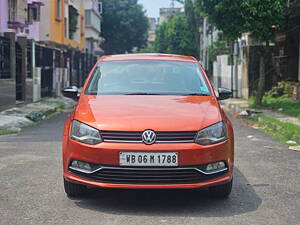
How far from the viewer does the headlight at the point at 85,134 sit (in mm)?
5243

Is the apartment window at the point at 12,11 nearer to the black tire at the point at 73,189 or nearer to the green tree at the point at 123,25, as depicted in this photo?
the black tire at the point at 73,189

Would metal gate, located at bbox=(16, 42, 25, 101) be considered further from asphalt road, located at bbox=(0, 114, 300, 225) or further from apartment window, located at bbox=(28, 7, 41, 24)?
asphalt road, located at bbox=(0, 114, 300, 225)

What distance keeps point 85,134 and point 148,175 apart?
74 cm

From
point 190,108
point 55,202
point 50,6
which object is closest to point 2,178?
point 55,202

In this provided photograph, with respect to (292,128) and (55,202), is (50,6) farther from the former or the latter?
(55,202)

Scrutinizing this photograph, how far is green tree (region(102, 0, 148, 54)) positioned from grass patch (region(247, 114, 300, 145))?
50.5 m

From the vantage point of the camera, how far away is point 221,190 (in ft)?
18.8

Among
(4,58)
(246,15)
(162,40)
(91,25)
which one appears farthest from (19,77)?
(162,40)

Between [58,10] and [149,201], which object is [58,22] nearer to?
[58,10]

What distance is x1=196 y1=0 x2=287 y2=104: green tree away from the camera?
57.2 feet

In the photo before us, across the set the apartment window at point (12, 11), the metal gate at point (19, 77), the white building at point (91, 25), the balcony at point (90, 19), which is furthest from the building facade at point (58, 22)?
the metal gate at point (19, 77)

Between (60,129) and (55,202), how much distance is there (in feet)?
25.0

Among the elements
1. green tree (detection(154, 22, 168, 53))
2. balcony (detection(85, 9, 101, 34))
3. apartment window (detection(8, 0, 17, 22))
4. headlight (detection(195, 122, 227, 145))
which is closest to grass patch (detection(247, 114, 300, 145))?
headlight (detection(195, 122, 227, 145))

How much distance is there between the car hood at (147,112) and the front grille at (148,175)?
39cm
